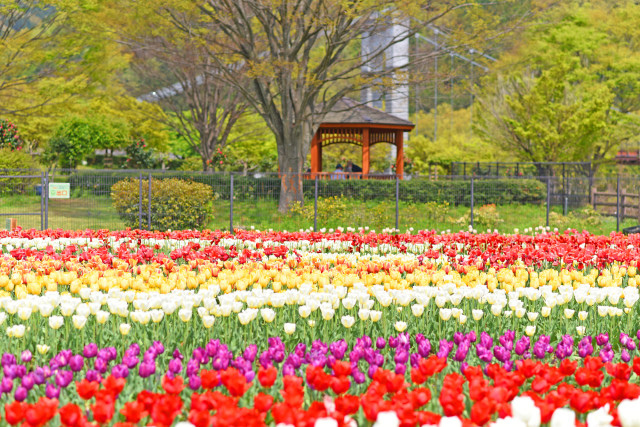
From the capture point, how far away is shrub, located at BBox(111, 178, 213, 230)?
17.8 meters

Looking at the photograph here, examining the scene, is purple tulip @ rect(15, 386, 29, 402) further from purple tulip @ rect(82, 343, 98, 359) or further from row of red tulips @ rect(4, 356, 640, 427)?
purple tulip @ rect(82, 343, 98, 359)

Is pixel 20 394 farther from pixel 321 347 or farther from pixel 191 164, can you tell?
pixel 191 164

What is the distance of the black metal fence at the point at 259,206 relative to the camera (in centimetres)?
1784

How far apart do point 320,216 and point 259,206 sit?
171cm

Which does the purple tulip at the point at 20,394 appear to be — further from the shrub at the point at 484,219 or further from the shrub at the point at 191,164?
the shrub at the point at 191,164

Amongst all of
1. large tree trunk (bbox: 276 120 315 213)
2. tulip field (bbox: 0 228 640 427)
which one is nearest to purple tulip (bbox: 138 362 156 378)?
tulip field (bbox: 0 228 640 427)

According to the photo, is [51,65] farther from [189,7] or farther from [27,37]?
[189,7]

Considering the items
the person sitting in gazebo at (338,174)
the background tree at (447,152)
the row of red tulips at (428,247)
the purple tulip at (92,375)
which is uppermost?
the background tree at (447,152)

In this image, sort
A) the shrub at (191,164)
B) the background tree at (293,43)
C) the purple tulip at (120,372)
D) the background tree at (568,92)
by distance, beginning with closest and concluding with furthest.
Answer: the purple tulip at (120,372), the background tree at (293,43), the background tree at (568,92), the shrub at (191,164)

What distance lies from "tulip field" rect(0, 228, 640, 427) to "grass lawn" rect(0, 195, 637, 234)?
29.8 ft

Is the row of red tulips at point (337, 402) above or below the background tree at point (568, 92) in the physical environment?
below

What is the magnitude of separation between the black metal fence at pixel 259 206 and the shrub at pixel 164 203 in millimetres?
24

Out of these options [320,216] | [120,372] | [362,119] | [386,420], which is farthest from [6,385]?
[362,119]

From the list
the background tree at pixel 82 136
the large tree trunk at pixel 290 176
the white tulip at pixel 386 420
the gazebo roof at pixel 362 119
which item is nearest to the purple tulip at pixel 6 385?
the white tulip at pixel 386 420
